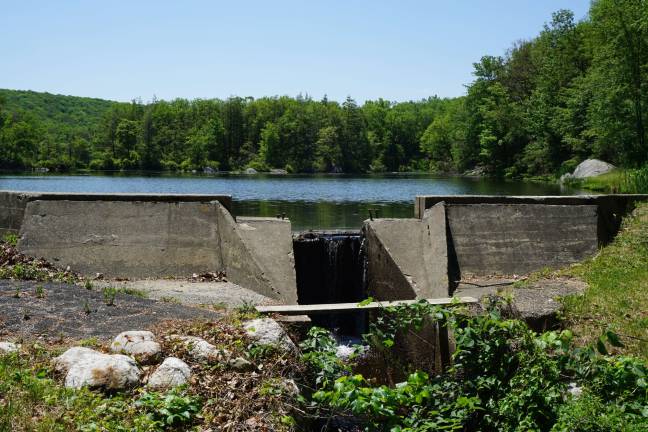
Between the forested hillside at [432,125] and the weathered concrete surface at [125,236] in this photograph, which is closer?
the weathered concrete surface at [125,236]

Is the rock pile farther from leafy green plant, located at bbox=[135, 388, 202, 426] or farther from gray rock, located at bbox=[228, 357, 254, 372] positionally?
leafy green plant, located at bbox=[135, 388, 202, 426]

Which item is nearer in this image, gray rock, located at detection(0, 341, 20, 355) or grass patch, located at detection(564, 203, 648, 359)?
gray rock, located at detection(0, 341, 20, 355)

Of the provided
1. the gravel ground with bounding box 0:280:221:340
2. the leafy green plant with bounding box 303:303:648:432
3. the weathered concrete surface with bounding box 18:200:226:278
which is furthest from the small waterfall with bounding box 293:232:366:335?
the leafy green plant with bounding box 303:303:648:432

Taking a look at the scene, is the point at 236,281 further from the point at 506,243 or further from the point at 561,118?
the point at 561,118

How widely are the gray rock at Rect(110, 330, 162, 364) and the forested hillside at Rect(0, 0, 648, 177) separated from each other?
38082 mm

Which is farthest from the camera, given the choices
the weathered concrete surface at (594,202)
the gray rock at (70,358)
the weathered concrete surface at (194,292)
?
the weathered concrete surface at (594,202)

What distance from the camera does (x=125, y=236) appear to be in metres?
12.4

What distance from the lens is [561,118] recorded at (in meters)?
57.6

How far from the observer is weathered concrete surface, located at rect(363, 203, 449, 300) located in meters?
11.7

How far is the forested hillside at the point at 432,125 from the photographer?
43.6 meters

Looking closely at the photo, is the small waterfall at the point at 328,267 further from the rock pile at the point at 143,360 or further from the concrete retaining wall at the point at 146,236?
the rock pile at the point at 143,360

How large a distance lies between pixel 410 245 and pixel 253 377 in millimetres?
7083

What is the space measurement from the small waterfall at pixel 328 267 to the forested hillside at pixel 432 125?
30346 mm

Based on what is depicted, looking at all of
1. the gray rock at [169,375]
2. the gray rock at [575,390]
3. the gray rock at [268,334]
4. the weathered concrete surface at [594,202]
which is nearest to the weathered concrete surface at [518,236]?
the weathered concrete surface at [594,202]
